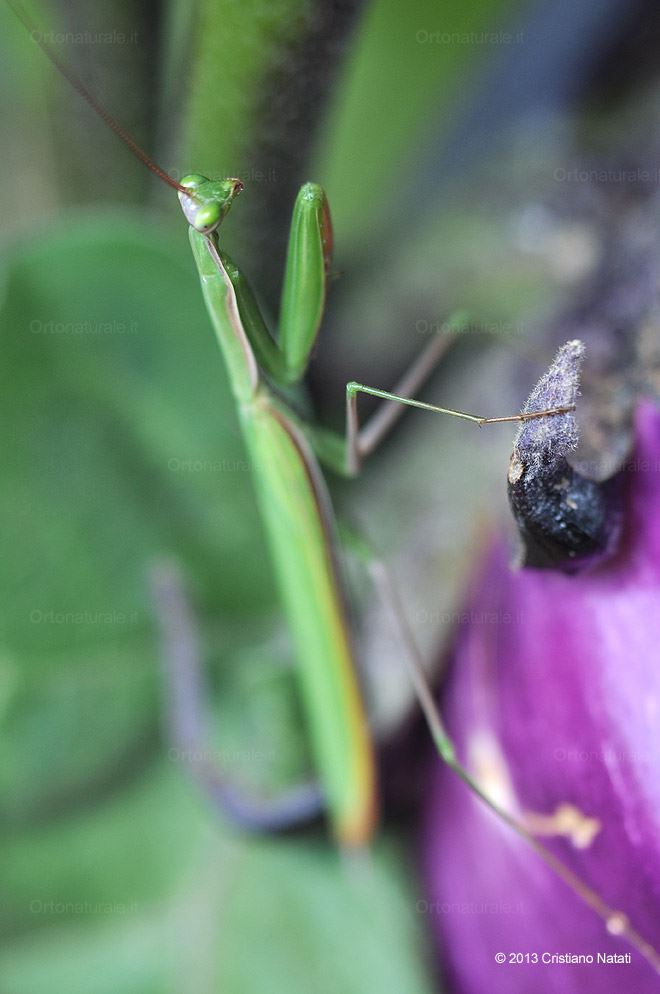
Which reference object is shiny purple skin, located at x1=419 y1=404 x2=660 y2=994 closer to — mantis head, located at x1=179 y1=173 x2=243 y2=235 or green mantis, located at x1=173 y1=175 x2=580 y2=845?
green mantis, located at x1=173 y1=175 x2=580 y2=845

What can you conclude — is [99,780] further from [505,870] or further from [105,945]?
[505,870]

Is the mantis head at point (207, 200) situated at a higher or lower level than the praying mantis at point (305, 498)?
higher

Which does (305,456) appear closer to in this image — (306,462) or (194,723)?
(306,462)

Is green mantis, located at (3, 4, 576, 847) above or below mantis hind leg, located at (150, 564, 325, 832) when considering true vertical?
above

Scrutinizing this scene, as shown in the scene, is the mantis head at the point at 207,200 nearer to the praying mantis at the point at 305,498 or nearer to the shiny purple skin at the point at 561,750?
the praying mantis at the point at 305,498

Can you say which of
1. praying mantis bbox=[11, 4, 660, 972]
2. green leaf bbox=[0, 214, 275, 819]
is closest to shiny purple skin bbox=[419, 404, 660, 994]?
praying mantis bbox=[11, 4, 660, 972]

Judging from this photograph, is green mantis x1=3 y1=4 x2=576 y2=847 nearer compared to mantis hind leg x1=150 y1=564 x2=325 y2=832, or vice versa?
green mantis x1=3 y1=4 x2=576 y2=847

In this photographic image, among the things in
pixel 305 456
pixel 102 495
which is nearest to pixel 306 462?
pixel 305 456

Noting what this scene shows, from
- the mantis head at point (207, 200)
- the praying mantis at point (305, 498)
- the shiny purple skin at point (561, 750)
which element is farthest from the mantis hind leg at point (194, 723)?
the mantis head at point (207, 200)
